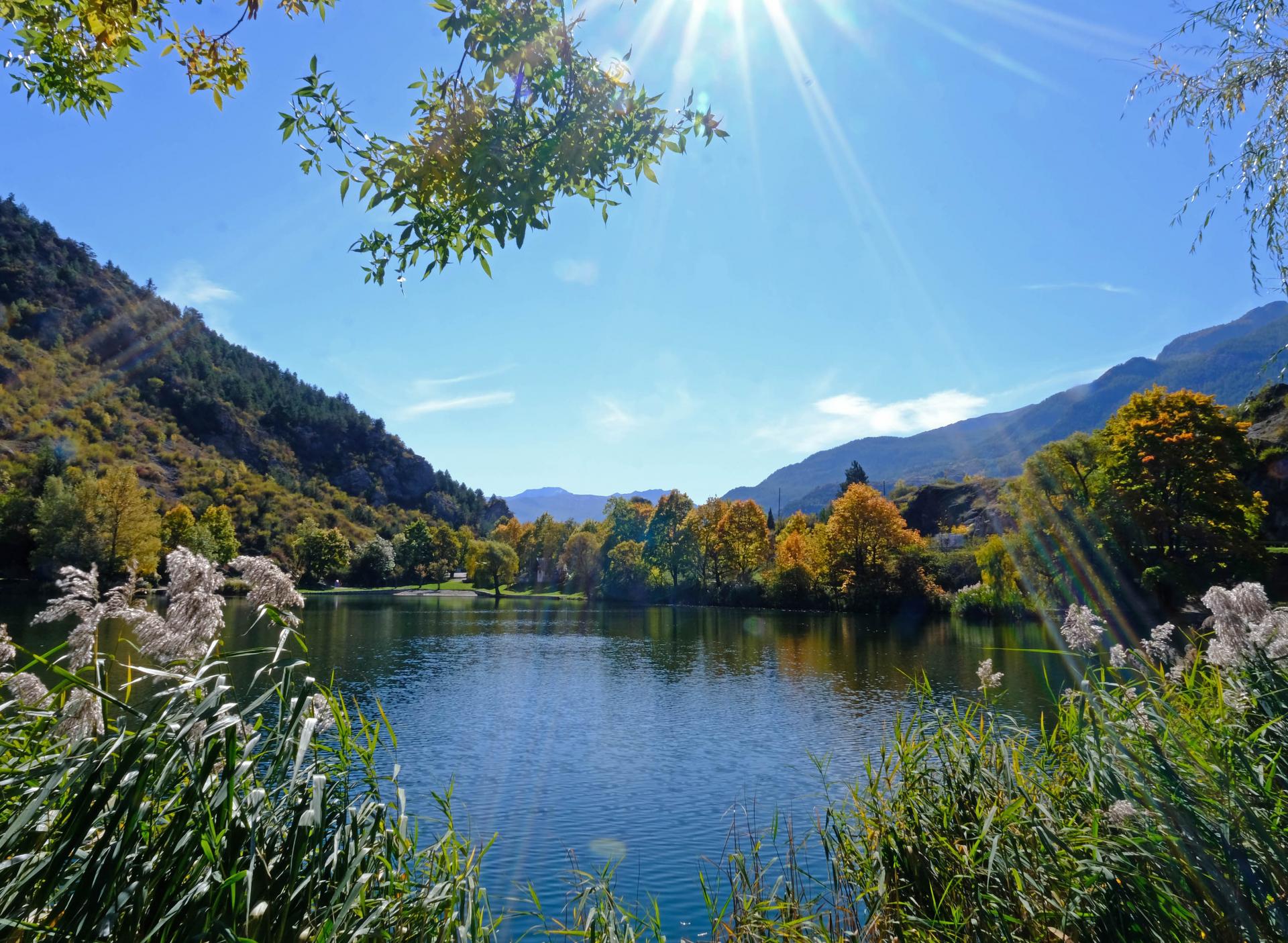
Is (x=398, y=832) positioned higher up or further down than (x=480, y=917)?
higher up

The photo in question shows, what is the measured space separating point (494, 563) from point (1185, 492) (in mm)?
84108

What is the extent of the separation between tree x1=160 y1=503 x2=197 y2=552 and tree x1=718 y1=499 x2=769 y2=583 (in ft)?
171

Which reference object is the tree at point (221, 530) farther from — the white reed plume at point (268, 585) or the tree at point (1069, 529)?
the white reed plume at point (268, 585)

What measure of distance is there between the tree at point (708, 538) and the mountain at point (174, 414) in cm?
6491

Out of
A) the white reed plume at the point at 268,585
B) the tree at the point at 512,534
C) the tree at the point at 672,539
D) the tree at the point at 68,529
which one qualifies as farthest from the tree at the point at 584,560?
the white reed plume at the point at 268,585

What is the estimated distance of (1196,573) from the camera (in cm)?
3481

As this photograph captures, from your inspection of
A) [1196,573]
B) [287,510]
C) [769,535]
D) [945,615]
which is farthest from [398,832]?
[287,510]

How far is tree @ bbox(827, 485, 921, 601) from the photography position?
60.1m

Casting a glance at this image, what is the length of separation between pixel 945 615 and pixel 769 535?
2662cm

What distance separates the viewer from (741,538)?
240 feet

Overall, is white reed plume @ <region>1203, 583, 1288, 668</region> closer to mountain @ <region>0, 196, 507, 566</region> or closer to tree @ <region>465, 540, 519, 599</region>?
mountain @ <region>0, 196, 507, 566</region>

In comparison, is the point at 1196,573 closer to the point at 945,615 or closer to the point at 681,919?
the point at 945,615

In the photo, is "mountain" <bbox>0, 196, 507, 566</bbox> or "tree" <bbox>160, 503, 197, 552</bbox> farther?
"mountain" <bbox>0, 196, 507, 566</bbox>

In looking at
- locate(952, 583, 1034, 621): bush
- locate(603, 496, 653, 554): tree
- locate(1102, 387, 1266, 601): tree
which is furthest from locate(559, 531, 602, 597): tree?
locate(1102, 387, 1266, 601): tree
